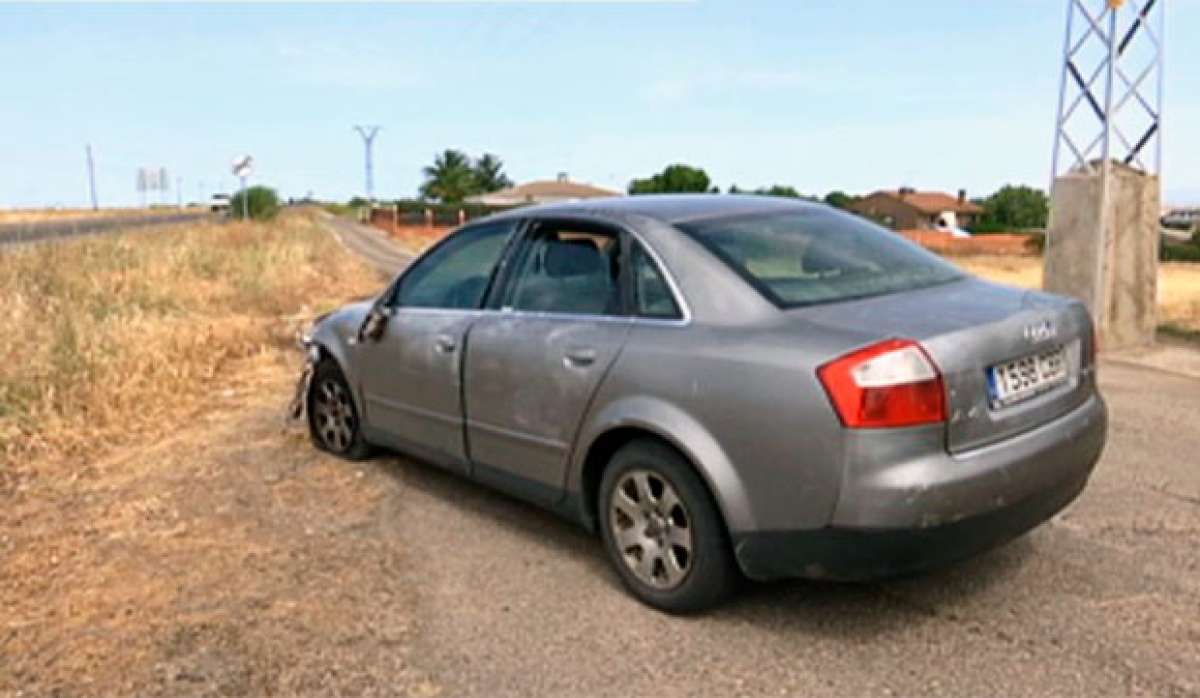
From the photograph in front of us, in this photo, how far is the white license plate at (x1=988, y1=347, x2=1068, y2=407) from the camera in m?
3.15

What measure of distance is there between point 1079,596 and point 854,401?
1.49 meters

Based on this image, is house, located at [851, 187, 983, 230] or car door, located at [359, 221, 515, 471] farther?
house, located at [851, 187, 983, 230]

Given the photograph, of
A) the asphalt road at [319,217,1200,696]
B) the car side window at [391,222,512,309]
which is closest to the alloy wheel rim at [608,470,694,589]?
the asphalt road at [319,217,1200,696]

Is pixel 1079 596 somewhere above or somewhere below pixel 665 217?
below

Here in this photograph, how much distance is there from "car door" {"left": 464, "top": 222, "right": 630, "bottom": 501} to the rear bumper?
0.96m

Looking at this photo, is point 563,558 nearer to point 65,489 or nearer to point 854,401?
point 854,401

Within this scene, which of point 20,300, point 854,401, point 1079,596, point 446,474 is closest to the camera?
point 854,401

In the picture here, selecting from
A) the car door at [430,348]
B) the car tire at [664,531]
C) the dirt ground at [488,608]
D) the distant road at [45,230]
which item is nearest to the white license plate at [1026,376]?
the dirt ground at [488,608]

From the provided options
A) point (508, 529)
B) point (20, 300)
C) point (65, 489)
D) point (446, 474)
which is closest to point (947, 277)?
point (508, 529)

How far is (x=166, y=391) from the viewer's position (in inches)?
283

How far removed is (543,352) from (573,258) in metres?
0.46

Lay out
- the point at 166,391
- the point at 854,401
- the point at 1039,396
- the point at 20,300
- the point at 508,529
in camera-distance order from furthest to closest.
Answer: the point at 20,300, the point at 166,391, the point at 508,529, the point at 1039,396, the point at 854,401

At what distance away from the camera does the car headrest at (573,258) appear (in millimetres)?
3992

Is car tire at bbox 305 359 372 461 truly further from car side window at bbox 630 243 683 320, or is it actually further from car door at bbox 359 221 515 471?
car side window at bbox 630 243 683 320
